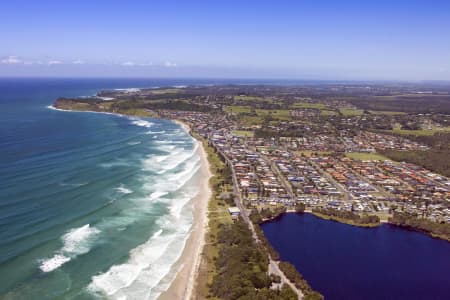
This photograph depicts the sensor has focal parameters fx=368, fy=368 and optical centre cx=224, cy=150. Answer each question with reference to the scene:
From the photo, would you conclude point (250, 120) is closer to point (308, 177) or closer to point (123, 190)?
point (308, 177)

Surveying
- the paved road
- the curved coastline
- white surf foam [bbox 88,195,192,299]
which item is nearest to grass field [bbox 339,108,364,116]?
the paved road

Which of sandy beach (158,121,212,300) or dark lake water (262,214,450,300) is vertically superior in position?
sandy beach (158,121,212,300)

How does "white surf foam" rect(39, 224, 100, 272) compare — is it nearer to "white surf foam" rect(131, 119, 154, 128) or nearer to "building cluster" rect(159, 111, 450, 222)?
"building cluster" rect(159, 111, 450, 222)

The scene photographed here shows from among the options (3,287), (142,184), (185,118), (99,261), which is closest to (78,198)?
(142,184)

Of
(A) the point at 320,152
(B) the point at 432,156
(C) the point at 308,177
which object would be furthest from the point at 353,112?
(C) the point at 308,177

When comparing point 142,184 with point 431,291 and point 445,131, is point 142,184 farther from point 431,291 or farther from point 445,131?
point 445,131
